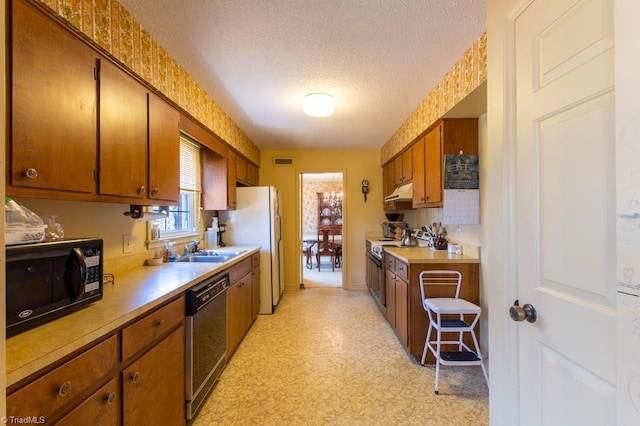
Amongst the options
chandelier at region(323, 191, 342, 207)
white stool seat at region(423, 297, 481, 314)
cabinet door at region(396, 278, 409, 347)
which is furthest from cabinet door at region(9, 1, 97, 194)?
chandelier at region(323, 191, 342, 207)

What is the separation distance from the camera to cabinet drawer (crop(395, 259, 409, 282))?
2611mm

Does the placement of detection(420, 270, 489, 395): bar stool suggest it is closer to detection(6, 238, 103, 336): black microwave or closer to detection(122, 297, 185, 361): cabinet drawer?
detection(122, 297, 185, 361): cabinet drawer

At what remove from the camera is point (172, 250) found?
2.61m

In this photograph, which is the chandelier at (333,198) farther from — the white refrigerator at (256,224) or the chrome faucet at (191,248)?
the chrome faucet at (191,248)

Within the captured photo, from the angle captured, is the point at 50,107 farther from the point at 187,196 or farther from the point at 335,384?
the point at 335,384

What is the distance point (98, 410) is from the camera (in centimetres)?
105

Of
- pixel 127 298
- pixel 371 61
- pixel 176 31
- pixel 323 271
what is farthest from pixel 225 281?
pixel 323 271

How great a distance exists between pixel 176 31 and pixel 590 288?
2.33m

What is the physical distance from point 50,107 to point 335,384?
2358 mm

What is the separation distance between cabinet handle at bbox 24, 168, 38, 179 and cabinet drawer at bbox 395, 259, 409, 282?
2458 millimetres

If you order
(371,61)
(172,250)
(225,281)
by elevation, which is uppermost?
(371,61)

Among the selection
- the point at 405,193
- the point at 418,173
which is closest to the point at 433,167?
the point at 418,173

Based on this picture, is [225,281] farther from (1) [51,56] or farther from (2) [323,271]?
(2) [323,271]

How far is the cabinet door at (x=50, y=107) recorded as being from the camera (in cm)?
106
